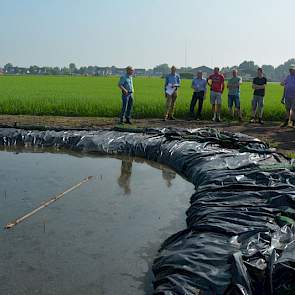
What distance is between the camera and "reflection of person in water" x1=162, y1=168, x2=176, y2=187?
287 inches

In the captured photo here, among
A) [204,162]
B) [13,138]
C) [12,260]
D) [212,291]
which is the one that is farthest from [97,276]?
[13,138]

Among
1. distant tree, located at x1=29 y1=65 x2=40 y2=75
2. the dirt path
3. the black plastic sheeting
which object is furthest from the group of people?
distant tree, located at x1=29 y1=65 x2=40 y2=75

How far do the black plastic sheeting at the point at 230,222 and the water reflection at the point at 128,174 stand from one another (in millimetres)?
197

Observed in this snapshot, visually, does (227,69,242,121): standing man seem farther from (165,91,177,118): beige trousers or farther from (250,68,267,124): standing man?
(165,91,177,118): beige trousers

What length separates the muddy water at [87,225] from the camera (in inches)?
149

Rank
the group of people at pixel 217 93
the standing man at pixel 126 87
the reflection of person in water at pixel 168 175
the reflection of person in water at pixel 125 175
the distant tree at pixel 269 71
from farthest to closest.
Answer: the distant tree at pixel 269 71 < the standing man at pixel 126 87 < the group of people at pixel 217 93 < the reflection of person in water at pixel 168 175 < the reflection of person in water at pixel 125 175

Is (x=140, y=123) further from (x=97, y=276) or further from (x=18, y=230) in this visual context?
(x=97, y=276)

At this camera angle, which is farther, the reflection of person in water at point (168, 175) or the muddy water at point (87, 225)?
the reflection of person in water at point (168, 175)

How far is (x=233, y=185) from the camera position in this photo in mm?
5406

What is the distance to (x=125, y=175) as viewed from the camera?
7570mm

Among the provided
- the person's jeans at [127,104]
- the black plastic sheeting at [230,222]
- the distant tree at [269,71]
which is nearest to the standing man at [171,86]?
the person's jeans at [127,104]

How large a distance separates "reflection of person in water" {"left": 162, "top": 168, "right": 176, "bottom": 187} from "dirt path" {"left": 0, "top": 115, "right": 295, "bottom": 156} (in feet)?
8.14

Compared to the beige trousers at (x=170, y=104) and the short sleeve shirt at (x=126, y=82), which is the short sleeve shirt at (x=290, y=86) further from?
the short sleeve shirt at (x=126, y=82)

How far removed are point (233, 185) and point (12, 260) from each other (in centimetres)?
265
